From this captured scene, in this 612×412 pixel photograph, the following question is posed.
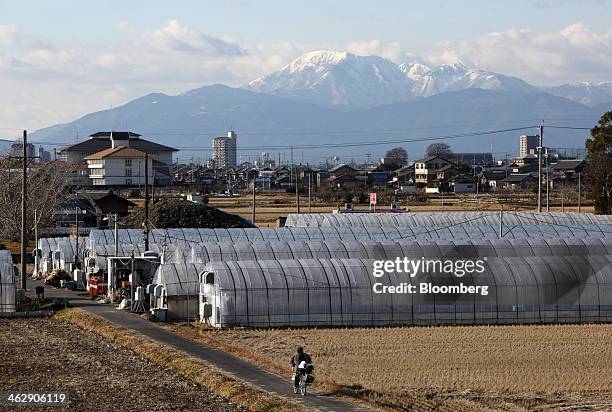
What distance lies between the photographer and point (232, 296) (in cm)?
3719

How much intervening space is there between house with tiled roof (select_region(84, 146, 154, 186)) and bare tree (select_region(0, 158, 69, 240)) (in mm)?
60120

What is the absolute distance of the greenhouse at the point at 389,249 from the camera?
4462 centimetres

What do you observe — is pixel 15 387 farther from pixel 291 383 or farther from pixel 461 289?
pixel 461 289

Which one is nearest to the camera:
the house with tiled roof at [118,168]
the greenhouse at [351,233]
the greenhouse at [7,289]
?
the greenhouse at [7,289]

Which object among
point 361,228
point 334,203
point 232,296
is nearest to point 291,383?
point 232,296

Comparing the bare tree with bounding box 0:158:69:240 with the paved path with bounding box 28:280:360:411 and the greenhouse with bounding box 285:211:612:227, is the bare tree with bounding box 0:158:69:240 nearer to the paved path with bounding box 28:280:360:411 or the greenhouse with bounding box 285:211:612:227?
the greenhouse with bounding box 285:211:612:227

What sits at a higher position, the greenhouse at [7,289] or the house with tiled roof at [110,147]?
the house with tiled roof at [110,147]

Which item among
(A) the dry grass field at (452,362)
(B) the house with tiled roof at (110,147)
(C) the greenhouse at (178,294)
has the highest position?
(B) the house with tiled roof at (110,147)

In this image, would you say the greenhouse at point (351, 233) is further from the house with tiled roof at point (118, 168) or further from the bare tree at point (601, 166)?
the house with tiled roof at point (118, 168)

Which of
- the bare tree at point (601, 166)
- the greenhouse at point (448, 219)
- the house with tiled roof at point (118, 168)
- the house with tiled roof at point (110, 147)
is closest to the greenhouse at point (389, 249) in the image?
the greenhouse at point (448, 219)

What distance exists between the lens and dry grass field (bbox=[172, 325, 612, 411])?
2470 centimetres

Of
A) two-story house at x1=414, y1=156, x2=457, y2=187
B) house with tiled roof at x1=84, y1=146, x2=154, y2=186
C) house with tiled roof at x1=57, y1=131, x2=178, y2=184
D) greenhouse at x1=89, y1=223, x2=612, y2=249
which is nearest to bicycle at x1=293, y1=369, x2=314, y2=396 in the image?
greenhouse at x1=89, y1=223, x2=612, y2=249

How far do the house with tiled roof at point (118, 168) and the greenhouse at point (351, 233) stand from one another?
8714 cm

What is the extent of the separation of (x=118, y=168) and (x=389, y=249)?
4173 inches
